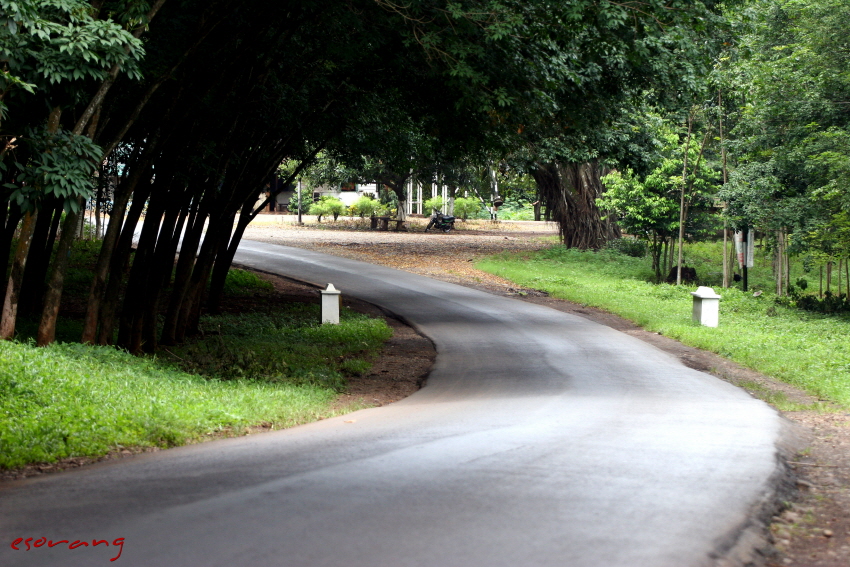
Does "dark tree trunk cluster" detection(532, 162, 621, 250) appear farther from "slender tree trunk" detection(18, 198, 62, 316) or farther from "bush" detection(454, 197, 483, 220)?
"bush" detection(454, 197, 483, 220)

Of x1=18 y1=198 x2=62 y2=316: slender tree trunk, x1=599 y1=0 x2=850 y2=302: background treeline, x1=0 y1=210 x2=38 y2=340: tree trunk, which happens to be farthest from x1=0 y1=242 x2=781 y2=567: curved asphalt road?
x1=599 y1=0 x2=850 y2=302: background treeline

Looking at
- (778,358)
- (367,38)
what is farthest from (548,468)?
(778,358)

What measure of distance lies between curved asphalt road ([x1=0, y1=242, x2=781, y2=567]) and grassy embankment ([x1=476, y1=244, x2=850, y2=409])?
3814 millimetres

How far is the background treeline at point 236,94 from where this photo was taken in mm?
8992

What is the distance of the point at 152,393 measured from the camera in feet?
30.4

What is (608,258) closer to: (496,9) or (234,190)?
(234,190)

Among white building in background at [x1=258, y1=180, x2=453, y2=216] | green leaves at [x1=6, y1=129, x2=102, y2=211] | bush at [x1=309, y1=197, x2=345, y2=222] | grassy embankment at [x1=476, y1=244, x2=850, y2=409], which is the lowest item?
grassy embankment at [x1=476, y1=244, x2=850, y2=409]

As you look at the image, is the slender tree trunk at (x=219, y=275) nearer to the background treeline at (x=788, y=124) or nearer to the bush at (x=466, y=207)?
the background treeline at (x=788, y=124)

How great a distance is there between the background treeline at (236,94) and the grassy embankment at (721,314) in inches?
194

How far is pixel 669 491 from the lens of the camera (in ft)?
19.9

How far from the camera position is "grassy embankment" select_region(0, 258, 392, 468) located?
7.48 meters

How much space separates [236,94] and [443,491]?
10296mm

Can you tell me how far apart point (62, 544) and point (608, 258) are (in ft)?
110

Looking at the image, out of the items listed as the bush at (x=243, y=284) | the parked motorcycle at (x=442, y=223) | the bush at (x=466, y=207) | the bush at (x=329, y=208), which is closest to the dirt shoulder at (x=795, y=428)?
the bush at (x=243, y=284)
